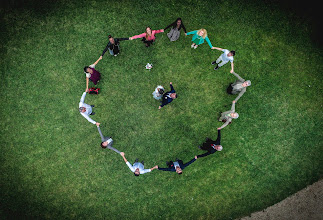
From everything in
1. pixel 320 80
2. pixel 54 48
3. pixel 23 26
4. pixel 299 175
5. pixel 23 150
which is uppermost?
pixel 23 26

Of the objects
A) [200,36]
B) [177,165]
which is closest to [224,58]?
[200,36]

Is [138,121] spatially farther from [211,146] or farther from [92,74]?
[211,146]

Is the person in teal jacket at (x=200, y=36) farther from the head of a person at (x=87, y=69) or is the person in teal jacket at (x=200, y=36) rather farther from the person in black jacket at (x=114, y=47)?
the head of a person at (x=87, y=69)

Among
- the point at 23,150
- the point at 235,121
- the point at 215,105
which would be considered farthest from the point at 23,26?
the point at 235,121

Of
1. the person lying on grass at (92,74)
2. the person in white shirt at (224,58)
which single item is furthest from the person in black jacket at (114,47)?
the person in white shirt at (224,58)

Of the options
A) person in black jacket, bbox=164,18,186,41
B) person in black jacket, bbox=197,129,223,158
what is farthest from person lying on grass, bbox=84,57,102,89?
person in black jacket, bbox=197,129,223,158

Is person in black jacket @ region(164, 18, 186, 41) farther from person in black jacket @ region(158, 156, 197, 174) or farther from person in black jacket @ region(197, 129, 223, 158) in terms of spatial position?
person in black jacket @ region(158, 156, 197, 174)

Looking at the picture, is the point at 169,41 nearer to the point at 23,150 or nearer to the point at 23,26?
the point at 23,26

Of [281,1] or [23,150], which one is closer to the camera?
[23,150]
